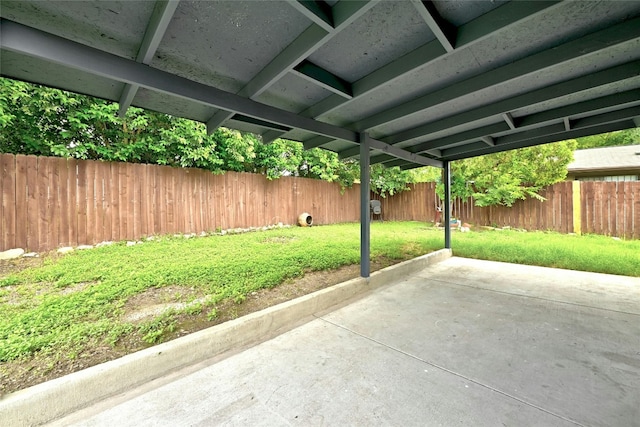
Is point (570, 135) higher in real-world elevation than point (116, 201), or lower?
higher

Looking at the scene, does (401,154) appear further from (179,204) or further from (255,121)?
(179,204)

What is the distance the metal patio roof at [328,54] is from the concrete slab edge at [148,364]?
193 centimetres

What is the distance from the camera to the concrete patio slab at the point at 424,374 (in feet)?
4.77

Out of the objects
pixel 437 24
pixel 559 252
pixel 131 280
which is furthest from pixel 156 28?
pixel 559 252

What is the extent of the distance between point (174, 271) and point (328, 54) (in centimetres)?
362

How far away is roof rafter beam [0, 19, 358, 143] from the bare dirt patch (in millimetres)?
1959

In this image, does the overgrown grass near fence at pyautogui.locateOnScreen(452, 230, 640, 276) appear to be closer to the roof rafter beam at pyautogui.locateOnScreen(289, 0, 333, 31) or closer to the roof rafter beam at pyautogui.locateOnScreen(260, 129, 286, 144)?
the roof rafter beam at pyautogui.locateOnScreen(260, 129, 286, 144)

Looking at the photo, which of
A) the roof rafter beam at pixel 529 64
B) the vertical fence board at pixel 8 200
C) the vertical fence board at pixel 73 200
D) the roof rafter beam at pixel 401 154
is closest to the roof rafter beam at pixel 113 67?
the roof rafter beam at pixel 529 64

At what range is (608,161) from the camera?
992cm

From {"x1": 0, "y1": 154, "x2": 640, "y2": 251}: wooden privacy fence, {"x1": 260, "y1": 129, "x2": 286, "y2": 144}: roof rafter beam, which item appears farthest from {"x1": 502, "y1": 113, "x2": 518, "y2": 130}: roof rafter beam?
{"x1": 0, "y1": 154, "x2": 640, "y2": 251}: wooden privacy fence

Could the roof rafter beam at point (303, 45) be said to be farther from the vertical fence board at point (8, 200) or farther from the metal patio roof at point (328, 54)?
the vertical fence board at point (8, 200)

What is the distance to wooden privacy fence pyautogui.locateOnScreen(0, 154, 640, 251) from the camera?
15.6 feet

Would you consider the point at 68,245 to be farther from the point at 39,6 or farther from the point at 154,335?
the point at 39,6

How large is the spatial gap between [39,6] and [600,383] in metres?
4.17
